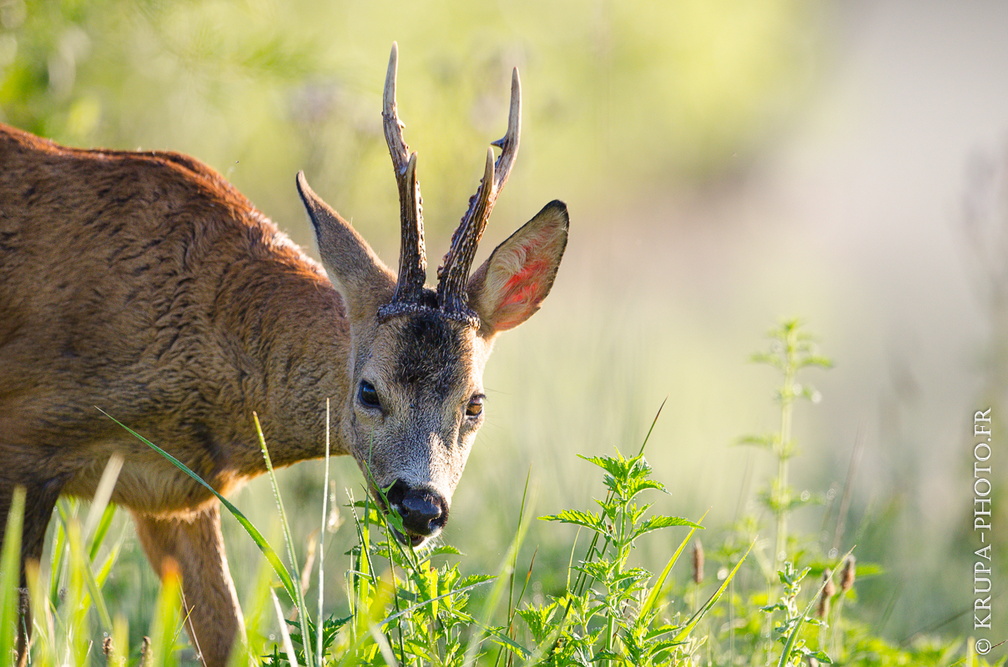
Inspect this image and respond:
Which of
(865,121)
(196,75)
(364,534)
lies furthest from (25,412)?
(865,121)

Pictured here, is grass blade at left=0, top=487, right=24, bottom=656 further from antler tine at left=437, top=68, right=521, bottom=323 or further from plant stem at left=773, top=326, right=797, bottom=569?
plant stem at left=773, top=326, right=797, bottom=569

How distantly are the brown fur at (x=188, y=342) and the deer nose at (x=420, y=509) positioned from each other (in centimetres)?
24

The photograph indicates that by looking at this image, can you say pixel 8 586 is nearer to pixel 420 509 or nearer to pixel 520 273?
pixel 420 509

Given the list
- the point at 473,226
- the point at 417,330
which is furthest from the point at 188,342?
the point at 473,226

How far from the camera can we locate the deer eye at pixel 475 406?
154 inches

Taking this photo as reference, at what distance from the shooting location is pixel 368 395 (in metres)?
3.85

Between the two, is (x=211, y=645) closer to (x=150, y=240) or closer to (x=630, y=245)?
(x=150, y=240)

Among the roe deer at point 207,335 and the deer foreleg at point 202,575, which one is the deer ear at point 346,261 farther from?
the deer foreleg at point 202,575

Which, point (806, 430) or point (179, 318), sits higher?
point (806, 430)

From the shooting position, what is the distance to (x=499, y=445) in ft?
21.7

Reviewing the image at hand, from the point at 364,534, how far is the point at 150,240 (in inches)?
64.7

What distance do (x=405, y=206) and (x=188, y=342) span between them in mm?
917

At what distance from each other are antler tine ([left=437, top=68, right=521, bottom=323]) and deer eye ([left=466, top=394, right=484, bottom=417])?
0.26 metres

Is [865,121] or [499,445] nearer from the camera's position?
[499,445]
